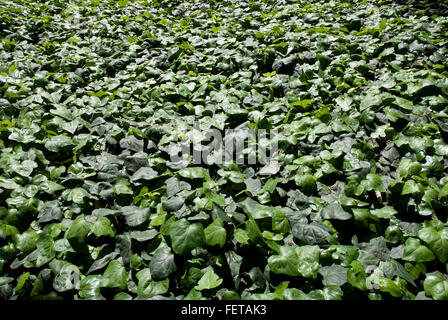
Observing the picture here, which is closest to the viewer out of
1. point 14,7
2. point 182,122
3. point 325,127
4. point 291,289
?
point 291,289

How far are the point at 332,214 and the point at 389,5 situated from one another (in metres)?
4.62

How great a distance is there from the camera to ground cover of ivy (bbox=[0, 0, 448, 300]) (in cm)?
156

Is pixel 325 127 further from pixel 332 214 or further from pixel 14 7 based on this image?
pixel 14 7

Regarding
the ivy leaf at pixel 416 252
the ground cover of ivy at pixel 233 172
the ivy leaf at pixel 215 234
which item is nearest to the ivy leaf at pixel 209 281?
the ground cover of ivy at pixel 233 172

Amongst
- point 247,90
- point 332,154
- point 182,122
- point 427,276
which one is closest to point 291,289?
point 427,276

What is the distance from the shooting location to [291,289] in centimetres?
142

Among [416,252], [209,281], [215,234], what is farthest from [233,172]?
[416,252]

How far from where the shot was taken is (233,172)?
2.03m

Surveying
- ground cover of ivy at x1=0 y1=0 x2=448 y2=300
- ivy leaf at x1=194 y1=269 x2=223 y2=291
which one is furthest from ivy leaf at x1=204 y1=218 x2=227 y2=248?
ivy leaf at x1=194 y1=269 x2=223 y2=291

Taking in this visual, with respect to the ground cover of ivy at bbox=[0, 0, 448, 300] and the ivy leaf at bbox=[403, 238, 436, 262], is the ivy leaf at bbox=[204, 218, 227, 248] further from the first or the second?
the ivy leaf at bbox=[403, 238, 436, 262]

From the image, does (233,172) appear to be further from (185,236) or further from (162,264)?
(162,264)

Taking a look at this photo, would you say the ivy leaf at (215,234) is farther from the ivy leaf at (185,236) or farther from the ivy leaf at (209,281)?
the ivy leaf at (209,281)

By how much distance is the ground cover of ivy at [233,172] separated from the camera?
5.10 ft

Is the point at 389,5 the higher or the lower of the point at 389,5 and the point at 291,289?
the higher
